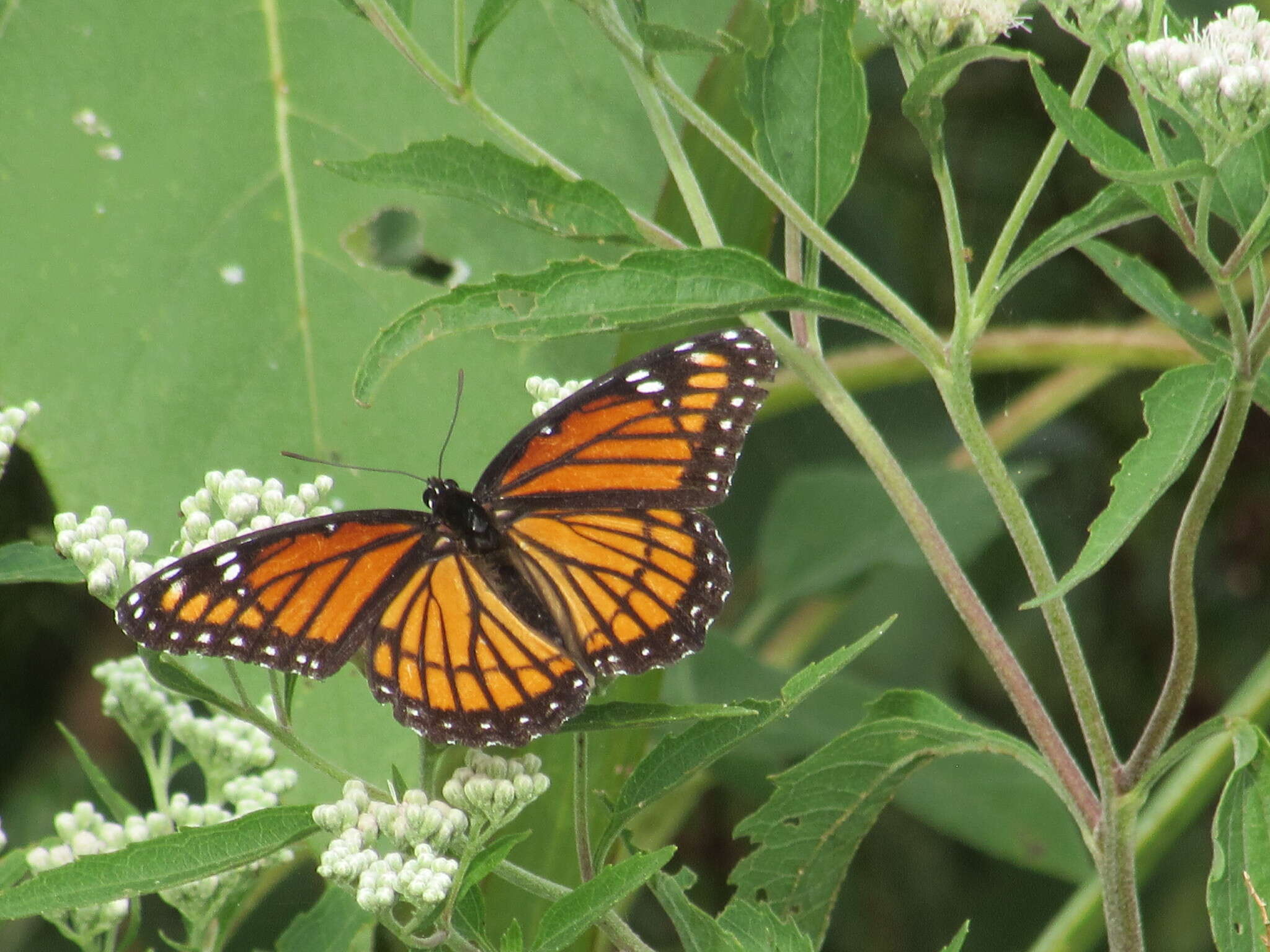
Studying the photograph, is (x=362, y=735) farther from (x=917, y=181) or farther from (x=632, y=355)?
(x=917, y=181)

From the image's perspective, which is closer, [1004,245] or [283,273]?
[1004,245]

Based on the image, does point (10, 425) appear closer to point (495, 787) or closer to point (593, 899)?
point (495, 787)

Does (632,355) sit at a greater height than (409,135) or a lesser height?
lesser

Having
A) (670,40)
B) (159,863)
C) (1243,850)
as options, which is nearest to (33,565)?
(159,863)

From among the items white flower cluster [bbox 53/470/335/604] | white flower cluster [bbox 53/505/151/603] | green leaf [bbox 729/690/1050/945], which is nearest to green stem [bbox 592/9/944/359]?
green leaf [bbox 729/690/1050/945]

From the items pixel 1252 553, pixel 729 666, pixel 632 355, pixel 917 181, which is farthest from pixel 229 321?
pixel 1252 553

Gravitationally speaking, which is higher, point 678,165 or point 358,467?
point 678,165
